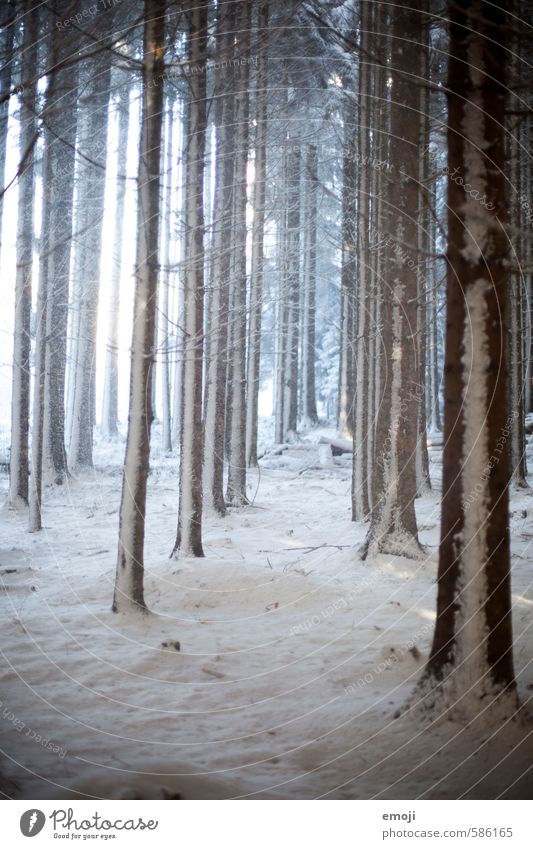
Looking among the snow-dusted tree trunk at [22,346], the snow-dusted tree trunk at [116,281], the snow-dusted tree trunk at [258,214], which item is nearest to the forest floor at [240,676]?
the snow-dusted tree trunk at [22,346]

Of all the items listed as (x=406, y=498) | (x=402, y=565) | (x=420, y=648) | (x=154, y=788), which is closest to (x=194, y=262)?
(x=406, y=498)

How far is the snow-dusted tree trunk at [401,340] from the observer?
22.3 ft

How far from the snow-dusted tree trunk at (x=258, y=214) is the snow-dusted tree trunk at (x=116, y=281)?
215cm

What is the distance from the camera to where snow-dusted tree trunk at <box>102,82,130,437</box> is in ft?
34.2

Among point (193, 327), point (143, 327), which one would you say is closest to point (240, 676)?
point (143, 327)

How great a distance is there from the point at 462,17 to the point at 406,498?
16.3ft

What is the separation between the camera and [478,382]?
3254 millimetres

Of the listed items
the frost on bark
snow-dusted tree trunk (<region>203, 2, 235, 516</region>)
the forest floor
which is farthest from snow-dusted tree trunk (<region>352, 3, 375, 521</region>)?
the frost on bark

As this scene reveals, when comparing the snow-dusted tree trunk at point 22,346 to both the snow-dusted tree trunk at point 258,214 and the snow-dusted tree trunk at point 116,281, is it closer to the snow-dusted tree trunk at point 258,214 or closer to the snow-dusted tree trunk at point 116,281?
the snow-dusted tree trunk at point 116,281

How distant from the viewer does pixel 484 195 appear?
3.23m

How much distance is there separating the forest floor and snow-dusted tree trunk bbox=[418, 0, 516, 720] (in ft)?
1.26

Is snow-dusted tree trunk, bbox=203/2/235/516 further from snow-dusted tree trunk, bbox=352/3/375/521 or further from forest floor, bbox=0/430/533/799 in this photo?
snow-dusted tree trunk, bbox=352/3/375/521

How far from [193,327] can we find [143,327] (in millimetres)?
1699

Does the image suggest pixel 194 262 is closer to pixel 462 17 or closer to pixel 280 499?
pixel 462 17
